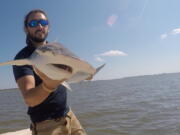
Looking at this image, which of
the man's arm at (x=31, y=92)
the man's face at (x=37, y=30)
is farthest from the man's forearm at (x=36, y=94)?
the man's face at (x=37, y=30)

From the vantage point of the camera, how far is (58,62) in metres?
1.55

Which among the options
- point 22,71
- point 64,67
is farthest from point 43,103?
point 64,67

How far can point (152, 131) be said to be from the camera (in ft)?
31.3

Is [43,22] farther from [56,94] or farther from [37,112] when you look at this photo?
[37,112]

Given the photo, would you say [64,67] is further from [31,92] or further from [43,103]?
[43,103]

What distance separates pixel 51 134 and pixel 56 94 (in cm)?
50

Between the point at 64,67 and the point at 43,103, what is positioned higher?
the point at 64,67

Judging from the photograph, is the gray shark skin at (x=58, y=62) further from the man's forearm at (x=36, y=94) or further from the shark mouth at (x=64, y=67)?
the man's forearm at (x=36, y=94)

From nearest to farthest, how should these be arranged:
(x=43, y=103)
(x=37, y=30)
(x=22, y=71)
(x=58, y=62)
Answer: (x=58, y=62), (x=22, y=71), (x=43, y=103), (x=37, y=30)

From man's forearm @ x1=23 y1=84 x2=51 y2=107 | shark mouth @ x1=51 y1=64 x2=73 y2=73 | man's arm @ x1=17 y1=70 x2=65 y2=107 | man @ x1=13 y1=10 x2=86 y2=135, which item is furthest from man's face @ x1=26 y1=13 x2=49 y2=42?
shark mouth @ x1=51 y1=64 x2=73 y2=73

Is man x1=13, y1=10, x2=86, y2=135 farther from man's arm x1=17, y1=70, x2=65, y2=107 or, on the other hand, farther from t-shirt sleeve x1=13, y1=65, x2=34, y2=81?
man's arm x1=17, y1=70, x2=65, y2=107

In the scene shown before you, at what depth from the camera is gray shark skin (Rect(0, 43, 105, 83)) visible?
4.99 ft

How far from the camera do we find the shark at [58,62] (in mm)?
1520

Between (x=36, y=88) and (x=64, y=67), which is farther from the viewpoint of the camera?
(x=36, y=88)
